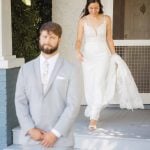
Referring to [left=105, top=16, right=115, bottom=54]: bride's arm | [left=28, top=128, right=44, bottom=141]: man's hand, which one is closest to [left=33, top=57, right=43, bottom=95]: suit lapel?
[left=28, top=128, right=44, bottom=141]: man's hand

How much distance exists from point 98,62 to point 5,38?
126cm

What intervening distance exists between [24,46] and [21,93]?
151 inches

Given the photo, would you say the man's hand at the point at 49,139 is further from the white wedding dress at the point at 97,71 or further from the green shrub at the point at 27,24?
the green shrub at the point at 27,24

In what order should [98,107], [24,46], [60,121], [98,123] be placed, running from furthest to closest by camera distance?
[24,46]
[98,123]
[98,107]
[60,121]

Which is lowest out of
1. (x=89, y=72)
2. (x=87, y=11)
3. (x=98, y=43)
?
(x=89, y=72)

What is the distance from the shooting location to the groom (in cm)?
293

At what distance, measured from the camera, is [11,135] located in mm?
5344

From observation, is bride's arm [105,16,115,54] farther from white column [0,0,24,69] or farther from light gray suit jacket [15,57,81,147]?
light gray suit jacket [15,57,81,147]

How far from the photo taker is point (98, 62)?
5410 millimetres

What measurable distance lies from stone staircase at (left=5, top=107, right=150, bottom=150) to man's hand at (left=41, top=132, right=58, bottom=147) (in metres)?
2.13

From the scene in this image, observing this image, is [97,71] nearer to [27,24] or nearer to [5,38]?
[5,38]

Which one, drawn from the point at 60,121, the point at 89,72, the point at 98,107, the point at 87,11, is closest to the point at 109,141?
the point at 98,107

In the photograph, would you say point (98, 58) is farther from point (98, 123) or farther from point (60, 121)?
point (60, 121)

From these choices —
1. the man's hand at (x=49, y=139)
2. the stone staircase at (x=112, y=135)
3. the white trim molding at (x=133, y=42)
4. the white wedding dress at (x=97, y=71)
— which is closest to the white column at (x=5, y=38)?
the stone staircase at (x=112, y=135)
